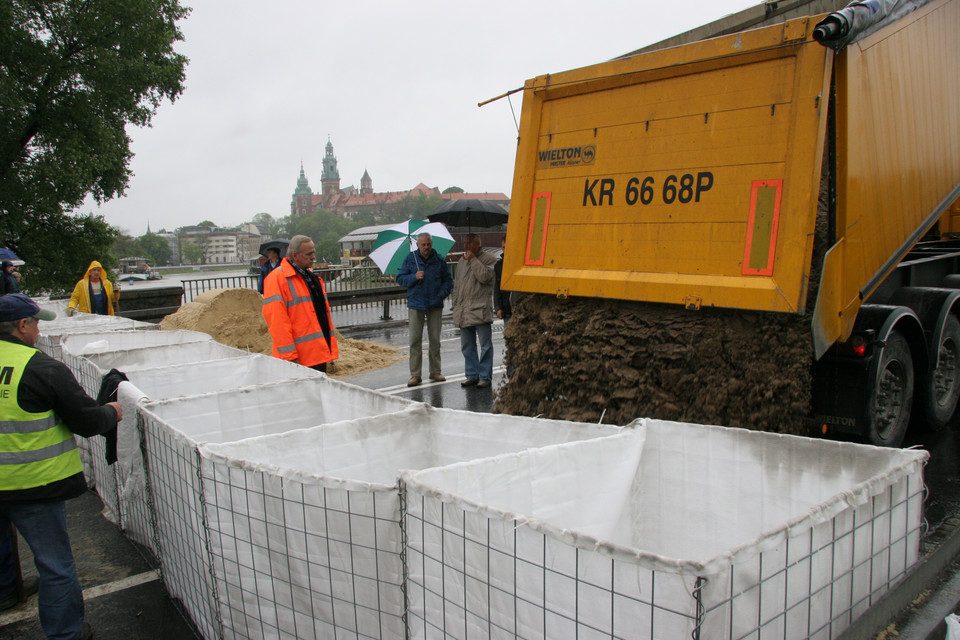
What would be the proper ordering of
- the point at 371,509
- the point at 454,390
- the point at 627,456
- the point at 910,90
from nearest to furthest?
the point at 371,509 < the point at 627,456 < the point at 910,90 < the point at 454,390

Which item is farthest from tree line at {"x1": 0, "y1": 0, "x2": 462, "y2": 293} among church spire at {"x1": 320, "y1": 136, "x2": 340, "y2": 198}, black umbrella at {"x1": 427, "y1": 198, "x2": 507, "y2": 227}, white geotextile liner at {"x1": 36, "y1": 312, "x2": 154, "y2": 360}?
church spire at {"x1": 320, "y1": 136, "x2": 340, "y2": 198}

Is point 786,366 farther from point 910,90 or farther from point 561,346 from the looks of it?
point 910,90

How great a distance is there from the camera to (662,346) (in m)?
4.30

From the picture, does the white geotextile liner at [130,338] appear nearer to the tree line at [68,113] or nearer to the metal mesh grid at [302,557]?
the metal mesh grid at [302,557]

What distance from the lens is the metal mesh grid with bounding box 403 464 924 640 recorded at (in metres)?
1.67

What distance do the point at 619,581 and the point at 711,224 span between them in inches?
120

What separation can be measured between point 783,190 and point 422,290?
204 inches

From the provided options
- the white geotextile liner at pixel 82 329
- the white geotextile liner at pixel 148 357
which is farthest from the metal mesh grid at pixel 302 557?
the white geotextile liner at pixel 82 329

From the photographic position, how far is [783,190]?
3.90 meters

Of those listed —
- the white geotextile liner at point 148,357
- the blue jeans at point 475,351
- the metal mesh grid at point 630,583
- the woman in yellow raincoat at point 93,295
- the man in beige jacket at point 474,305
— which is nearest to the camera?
the metal mesh grid at point 630,583

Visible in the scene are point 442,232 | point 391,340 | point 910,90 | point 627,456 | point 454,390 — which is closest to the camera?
point 627,456

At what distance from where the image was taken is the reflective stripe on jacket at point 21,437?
2.96 m

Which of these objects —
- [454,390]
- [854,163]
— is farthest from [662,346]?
[454,390]

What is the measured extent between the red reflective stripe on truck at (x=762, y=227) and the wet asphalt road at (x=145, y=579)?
1723mm
